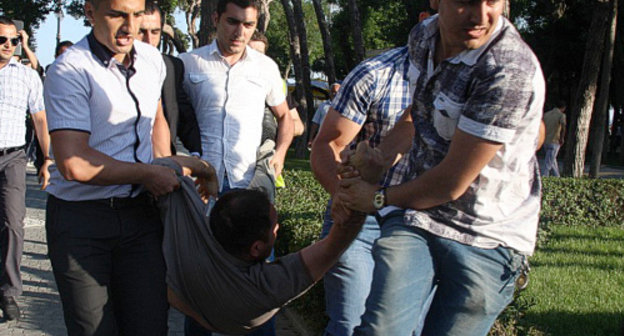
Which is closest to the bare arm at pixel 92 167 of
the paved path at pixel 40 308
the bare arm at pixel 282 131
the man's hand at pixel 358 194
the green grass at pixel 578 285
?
the man's hand at pixel 358 194

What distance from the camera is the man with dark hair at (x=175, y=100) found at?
13.0 ft

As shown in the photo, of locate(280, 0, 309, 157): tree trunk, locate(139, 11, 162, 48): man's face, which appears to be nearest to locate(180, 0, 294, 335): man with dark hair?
locate(139, 11, 162, 48): man's face

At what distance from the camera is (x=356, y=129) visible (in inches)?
137

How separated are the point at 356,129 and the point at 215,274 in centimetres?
104

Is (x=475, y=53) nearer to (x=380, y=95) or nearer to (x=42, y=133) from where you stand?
(x=380, y=95)

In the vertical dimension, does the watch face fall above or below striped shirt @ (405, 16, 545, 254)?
below

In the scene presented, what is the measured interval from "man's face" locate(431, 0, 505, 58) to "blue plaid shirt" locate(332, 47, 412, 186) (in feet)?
3.31

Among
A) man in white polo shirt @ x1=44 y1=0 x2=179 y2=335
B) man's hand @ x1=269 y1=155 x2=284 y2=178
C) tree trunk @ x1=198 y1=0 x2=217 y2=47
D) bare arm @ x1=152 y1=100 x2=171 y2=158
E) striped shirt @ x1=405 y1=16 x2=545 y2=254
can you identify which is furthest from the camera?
tree trunk @ x1=198 y1=0 x2=217 y2=47

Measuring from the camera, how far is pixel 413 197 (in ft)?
8.25

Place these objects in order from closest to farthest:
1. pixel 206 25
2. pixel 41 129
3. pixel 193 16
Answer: pixel 41 129
pixel 206 25
pixel 193 16

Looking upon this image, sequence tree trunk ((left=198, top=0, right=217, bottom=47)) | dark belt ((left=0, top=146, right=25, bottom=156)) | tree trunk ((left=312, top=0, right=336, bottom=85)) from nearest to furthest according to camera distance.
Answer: dark belt ((left=0, top=146, right=25, bottom=156)) < tree trunk ((left=198, top=0, right=217, bottom=47)) < tree trunk ((left=312, top=0, right=336, bottom=85))

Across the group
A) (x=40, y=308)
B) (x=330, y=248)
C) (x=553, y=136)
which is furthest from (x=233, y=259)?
(x=553, y=136)

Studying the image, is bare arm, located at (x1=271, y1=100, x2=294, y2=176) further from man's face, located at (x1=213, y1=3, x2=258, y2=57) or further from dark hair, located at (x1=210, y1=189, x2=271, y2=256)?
dark hair, located at (x1=210, y1=189, x2=271, y2=256)

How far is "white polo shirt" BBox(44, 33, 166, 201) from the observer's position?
2859 mm
